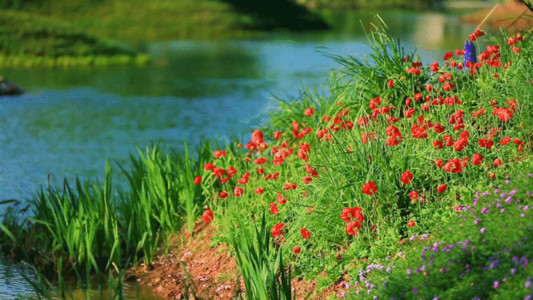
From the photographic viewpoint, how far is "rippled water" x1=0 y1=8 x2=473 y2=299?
9.62 m

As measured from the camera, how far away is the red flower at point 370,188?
482 cm

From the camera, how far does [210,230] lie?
6574mm

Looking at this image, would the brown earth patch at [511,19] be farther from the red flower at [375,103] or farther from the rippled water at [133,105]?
the rippled water at [133,105]

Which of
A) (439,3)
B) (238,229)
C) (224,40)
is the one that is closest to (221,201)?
(238,229)

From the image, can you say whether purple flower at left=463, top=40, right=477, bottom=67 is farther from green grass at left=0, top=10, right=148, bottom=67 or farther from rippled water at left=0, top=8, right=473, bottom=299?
green grass at left=0, top=10, right=148, bottom=67

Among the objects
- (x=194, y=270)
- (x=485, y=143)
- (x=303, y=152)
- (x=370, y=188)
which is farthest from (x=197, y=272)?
(x=485, y=143)

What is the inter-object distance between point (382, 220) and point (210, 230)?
1.91m

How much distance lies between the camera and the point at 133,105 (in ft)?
49.4

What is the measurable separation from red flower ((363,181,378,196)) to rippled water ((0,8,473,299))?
2.08 metres

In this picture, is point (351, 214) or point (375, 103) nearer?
point (351, 214)

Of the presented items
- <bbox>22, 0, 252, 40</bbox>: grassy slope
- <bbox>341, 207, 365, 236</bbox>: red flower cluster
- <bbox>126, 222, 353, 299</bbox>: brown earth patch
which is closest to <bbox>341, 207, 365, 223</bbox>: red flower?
<bbox>341, 207, 365, 236</bbox>: red flower cluster

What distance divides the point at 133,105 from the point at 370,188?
10.7 m

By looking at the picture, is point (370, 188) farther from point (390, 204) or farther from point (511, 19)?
point (511, 19)

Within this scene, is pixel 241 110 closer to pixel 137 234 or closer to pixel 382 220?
pixel 137 234
